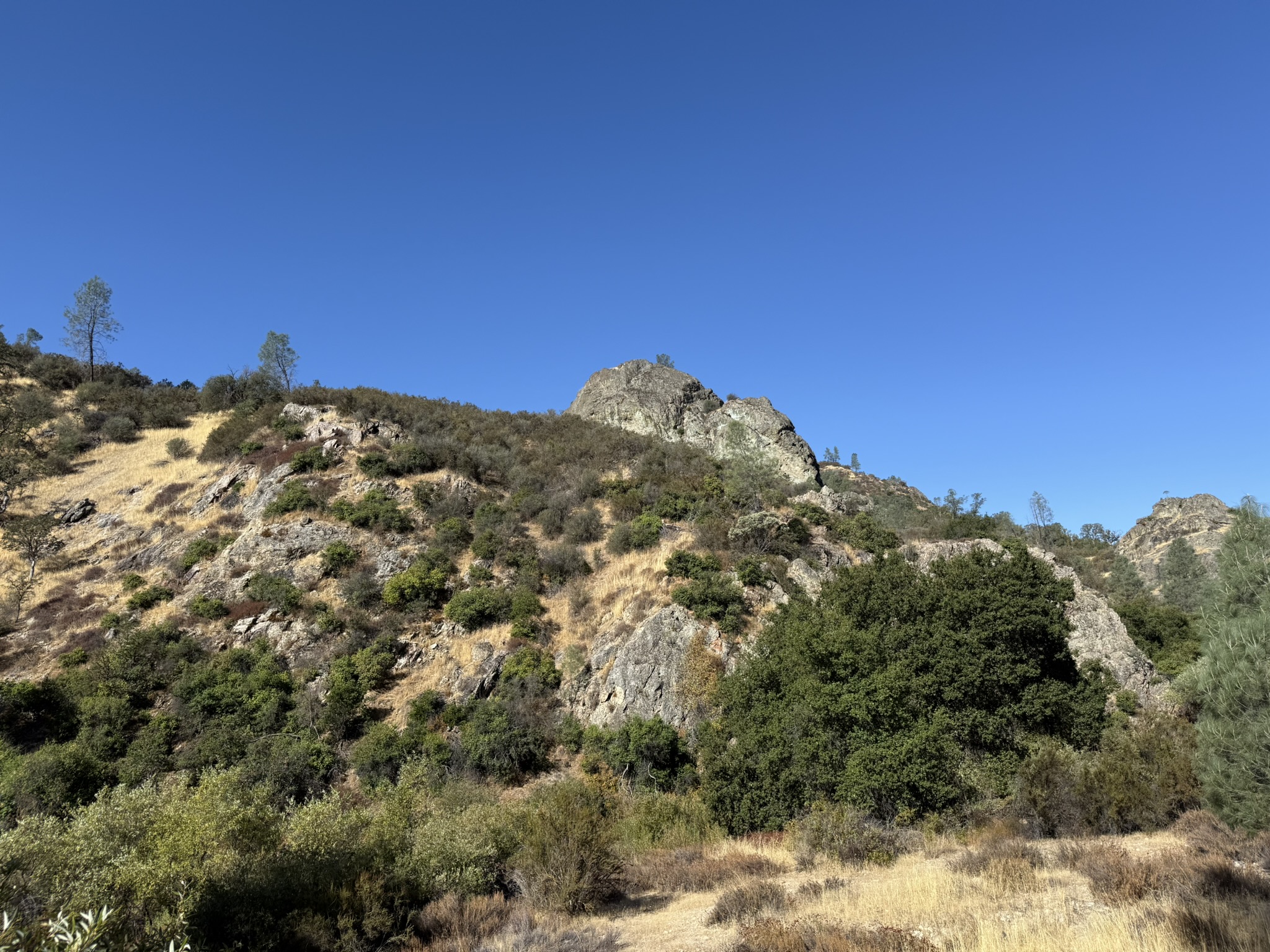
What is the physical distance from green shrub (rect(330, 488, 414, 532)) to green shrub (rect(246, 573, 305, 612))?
4.27 m

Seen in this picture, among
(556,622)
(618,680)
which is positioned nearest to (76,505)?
(556,622)

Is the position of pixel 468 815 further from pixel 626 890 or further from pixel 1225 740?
pixel 1225 740

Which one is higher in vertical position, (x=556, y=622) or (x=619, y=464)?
(x=619, y=464)

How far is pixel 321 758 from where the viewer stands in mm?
18812

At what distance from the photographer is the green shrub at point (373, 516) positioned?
29312 mm

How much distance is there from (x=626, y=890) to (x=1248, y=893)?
929cm

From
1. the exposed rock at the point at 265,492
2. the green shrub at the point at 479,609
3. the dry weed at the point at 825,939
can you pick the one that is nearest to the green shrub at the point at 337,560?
the green shrub at the point at 479,609

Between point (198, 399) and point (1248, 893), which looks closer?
point (1248, 893)

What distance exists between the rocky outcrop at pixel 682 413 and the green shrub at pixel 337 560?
2730 centimetres

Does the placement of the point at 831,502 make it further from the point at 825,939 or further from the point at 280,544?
the point at 825,939

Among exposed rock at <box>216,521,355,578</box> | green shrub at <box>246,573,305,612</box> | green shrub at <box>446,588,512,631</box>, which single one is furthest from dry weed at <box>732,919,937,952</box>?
exposed rock at <box>216,521,355,578</box>

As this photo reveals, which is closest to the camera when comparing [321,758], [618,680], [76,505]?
[321,758]

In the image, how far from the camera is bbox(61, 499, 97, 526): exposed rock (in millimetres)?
31703

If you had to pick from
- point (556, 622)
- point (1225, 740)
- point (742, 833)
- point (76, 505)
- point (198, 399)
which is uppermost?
point (198, 399)
